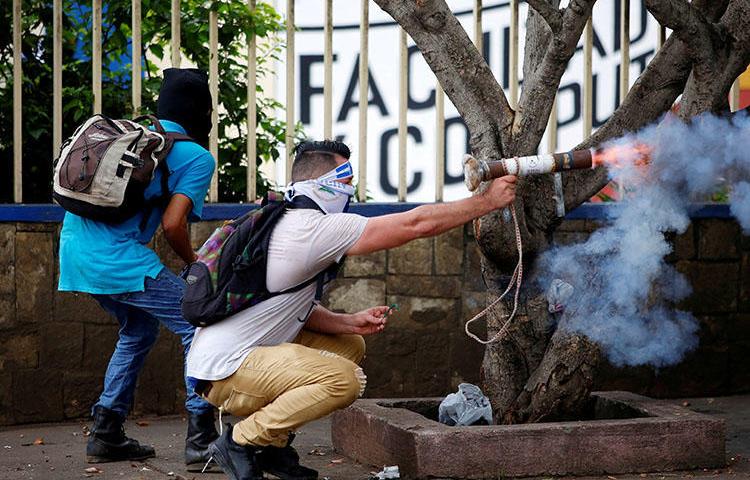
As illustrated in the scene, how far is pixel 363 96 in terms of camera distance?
284 inches

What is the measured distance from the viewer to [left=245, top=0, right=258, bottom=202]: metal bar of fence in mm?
7160

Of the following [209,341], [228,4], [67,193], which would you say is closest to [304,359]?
[209,341]

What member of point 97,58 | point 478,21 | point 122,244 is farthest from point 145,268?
point 478,21

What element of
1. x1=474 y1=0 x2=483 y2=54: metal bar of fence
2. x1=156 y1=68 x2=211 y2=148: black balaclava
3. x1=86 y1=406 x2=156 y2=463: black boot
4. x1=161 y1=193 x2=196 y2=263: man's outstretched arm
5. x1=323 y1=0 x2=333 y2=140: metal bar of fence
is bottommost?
x1=86 y1=406 x2=156 y2=463: black boot

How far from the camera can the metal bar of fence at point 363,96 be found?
23.6 ft

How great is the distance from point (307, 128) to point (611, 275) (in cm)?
347

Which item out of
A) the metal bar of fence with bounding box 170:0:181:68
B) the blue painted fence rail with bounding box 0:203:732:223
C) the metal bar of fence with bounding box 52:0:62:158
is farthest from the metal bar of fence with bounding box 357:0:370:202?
the metal bar of fence with bounding box 52:0:62:158

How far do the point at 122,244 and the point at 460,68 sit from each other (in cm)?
174

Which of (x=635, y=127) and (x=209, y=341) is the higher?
(x=635, y=127)

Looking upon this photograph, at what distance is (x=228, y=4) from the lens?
23.9 ft

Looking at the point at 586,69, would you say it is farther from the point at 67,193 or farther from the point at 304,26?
the point at 67,193

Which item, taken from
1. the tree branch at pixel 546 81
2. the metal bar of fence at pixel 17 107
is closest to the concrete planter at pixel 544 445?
the tree branch at pixel 546 81

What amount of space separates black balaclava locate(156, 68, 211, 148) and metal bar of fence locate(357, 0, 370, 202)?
1.61 metres

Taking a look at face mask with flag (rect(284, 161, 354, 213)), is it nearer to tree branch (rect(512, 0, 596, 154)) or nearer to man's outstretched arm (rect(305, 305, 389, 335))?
man's outstretched arm (rect(305, 305, 389, 335))
